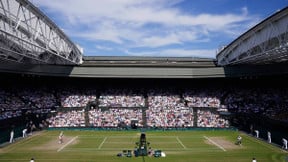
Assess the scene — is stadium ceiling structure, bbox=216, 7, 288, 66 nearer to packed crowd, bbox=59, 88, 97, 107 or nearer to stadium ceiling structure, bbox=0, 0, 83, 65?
stadium ceiling structure, bbox=0, 0, 83, 65

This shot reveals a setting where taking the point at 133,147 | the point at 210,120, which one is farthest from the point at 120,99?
the point at 133,147

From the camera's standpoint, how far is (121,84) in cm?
6228

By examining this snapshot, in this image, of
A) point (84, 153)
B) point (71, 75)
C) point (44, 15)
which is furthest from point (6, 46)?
point (71, 75)

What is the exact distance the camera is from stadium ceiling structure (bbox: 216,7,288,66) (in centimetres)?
2884

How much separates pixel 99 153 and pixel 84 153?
1.46m

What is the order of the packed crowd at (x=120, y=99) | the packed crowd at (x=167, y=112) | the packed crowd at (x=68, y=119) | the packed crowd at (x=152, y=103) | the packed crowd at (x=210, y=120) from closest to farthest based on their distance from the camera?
the packed crowd at (x=68, y=119) < the packed crowd at (x=210, y=120) < the packed crowd at (x=152, y=103) < the packed crowd at (x=167, y=112) < the packed crowd at (x=120, y=99)

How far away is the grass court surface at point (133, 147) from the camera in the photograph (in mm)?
29848

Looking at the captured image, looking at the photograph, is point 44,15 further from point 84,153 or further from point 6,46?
point 84,153

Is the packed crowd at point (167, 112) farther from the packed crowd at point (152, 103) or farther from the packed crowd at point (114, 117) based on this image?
the packed crowd at point (114, 117)

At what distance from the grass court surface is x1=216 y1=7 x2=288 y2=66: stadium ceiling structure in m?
10.1

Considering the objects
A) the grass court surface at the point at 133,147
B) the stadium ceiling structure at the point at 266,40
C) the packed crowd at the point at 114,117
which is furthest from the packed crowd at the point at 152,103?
the stadium ceiling structure at the point at 266,40

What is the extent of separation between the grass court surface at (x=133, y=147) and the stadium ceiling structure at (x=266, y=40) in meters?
10.1

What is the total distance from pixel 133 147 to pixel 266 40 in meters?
17.6

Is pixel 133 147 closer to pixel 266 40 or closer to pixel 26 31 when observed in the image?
pixel 26 31
